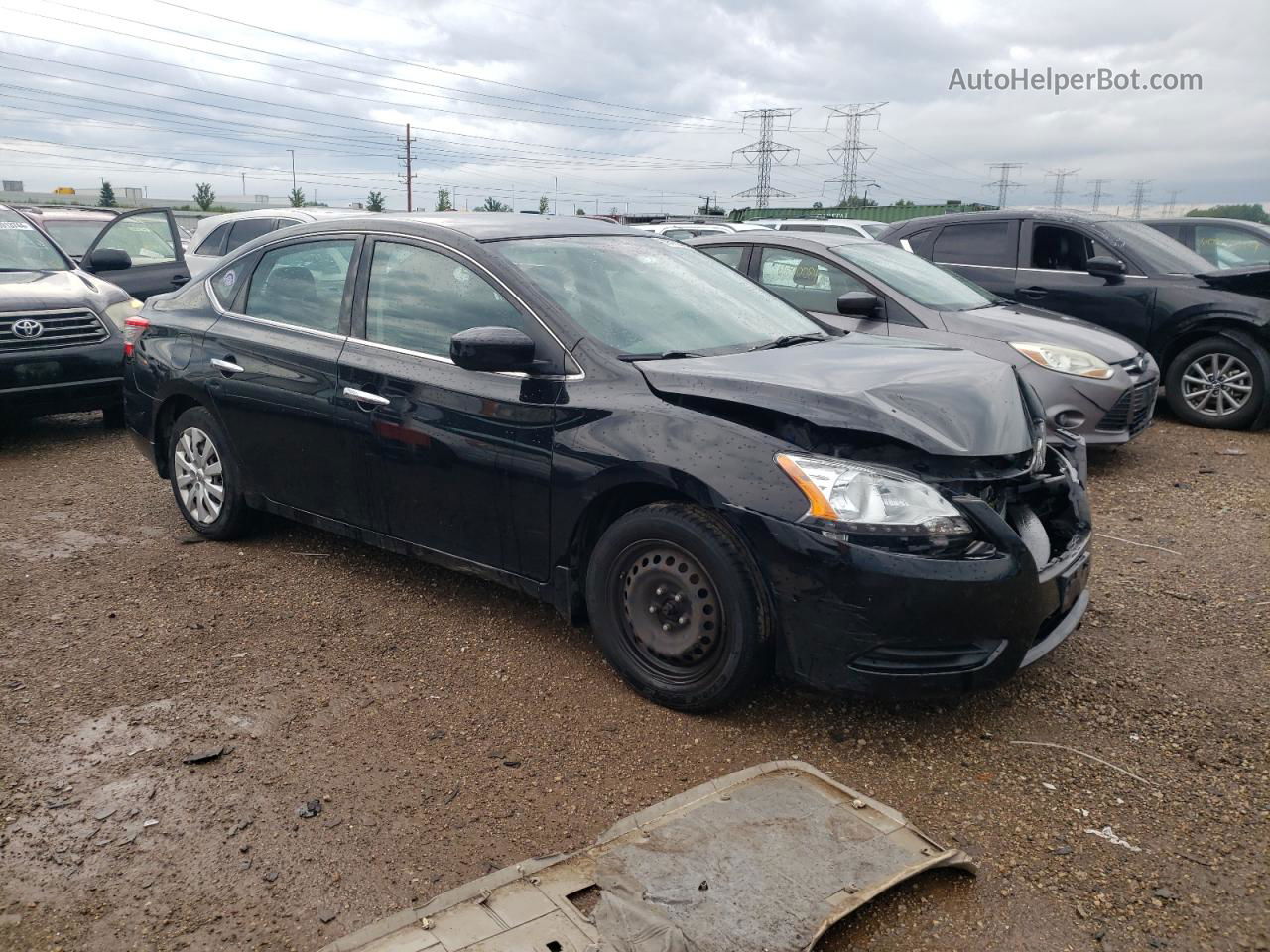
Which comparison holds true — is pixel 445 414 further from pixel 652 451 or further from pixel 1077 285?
pixel 1077 285

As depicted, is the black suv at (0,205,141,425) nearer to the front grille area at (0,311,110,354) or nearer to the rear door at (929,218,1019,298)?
the front grille area at (0,311,110,354)

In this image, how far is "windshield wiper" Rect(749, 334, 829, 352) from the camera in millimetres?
4175

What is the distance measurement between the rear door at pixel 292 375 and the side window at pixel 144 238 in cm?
656

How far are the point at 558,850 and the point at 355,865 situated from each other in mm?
549

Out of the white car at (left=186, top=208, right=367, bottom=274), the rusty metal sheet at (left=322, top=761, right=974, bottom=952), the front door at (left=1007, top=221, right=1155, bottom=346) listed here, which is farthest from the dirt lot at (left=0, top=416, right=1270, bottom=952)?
the white car at (left=186, top=208, right=367, bottom=274)

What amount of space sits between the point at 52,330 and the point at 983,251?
7.60m

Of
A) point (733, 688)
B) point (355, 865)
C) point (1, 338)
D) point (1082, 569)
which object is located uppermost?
point (1, 338)

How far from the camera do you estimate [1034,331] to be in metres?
7.20

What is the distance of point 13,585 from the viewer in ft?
16.0

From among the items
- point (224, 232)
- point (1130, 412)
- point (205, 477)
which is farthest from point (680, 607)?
point (224, 232)

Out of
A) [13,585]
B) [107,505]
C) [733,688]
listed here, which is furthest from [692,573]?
[107,505]

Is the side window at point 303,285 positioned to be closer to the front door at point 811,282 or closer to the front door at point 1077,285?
the front door at point 811,282

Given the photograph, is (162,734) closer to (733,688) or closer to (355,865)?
(355,865)

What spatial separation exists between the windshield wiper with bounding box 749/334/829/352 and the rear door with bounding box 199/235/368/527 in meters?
1.69
